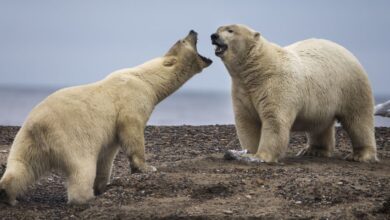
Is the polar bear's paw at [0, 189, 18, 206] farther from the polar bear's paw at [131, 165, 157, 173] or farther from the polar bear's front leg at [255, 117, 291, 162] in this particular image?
the polar bear's front leg at [255, 117, 291, 162]

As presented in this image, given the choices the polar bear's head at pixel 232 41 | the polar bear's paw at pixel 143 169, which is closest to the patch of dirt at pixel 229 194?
the polar bear's paw at pixel 143 169

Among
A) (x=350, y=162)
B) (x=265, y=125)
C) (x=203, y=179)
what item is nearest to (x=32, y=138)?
(x=203, y=179)

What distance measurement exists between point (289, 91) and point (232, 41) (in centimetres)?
96

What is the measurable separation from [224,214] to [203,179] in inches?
51.2

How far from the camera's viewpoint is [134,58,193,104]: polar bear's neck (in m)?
9.05

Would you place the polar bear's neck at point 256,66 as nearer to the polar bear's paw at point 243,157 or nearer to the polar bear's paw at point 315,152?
the polar bear's paw at point 243,157

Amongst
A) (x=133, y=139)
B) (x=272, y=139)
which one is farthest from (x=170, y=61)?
(x=272, y=139)

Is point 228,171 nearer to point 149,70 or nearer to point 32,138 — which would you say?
point 149,70

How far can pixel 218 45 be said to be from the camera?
9961 mm

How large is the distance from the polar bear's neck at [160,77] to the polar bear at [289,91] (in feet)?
2.87

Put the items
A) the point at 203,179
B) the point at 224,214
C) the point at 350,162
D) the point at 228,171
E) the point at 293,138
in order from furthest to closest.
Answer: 1. the point at 293,138
2. the point at 350,162
3. the point at 228,171
4. the point at 203,179
5. the point at 224,214

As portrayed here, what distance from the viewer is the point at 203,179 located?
818 centimetres

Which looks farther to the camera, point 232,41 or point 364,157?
point 364,157

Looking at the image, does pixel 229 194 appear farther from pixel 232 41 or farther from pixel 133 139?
pixel 232 41
